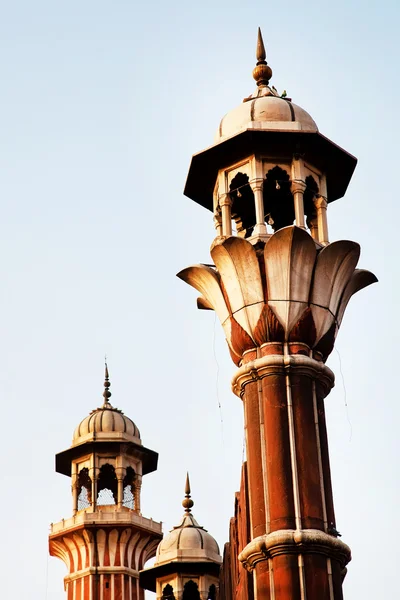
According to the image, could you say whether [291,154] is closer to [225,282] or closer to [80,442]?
[225,282]

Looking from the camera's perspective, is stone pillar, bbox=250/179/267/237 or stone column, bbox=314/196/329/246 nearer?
stone pillar, bbox=250/179/267/237

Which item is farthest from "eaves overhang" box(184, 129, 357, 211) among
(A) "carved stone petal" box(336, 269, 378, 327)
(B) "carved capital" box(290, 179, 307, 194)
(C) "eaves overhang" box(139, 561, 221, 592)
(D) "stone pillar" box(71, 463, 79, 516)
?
(D) "stone pillar" box(71, 463, 79, 516)

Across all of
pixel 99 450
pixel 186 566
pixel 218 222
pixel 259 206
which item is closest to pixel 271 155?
pixel 259 206

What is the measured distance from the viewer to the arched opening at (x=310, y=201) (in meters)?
24.8

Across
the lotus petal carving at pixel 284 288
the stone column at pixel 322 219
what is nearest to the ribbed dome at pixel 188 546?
the lotus petal carving at pixel 284 288

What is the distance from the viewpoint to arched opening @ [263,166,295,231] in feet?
80.9

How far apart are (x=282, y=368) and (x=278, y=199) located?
15.4ft

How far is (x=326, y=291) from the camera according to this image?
2322 centimetres

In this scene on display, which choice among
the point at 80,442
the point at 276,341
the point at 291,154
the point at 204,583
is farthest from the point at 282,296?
the point at 80,442

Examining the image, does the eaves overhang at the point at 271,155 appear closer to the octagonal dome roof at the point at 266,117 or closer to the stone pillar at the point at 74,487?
the octagonal dome roof at the point at 266,117

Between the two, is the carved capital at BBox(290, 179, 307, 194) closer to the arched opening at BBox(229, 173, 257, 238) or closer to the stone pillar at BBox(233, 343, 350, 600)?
the arched opening at BBox(229, 173, 257, 238)

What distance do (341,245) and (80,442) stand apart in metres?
23.1

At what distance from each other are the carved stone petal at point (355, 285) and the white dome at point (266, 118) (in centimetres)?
268

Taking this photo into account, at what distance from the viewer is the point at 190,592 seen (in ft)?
109
